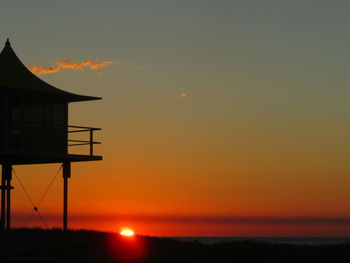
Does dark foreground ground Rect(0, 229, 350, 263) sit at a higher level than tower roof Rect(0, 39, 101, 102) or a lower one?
lower

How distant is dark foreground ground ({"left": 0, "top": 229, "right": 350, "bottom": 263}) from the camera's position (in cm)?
3362

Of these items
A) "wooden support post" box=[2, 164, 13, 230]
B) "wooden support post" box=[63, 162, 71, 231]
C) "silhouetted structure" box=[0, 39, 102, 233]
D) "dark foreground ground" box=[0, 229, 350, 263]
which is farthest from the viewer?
"wooden support post" box=[2, 164, 13, 230]

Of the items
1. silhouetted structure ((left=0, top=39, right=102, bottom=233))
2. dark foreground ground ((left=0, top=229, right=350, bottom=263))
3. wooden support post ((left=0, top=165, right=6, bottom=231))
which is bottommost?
dark foreground ground ((left=0, top=229, right=350, bottom=263))

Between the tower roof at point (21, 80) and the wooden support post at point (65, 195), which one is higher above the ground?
the tower roof at point (21, 80)

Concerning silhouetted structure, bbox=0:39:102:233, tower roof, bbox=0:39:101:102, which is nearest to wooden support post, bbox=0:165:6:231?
silhouetted structure, bbox=0:39:102:233

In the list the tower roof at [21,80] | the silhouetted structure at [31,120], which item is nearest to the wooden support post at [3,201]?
the silhouetted structure at [31,120]

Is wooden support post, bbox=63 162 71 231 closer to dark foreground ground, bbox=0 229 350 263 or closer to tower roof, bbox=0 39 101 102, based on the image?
dark foreground ground, bbox=0 229 350 263

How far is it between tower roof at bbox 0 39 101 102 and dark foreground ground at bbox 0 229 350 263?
7218 millimetres

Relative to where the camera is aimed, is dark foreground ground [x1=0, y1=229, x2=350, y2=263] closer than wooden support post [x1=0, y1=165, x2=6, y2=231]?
Yes

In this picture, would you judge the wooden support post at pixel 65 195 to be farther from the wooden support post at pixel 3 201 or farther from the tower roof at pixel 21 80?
the tower roof at pixel 21 80

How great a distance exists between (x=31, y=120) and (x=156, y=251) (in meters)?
9.77

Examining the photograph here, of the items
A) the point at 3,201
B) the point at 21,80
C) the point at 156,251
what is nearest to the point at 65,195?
the point at 3,201

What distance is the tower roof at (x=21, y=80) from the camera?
3853cm

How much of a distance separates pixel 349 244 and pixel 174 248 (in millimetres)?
7862
